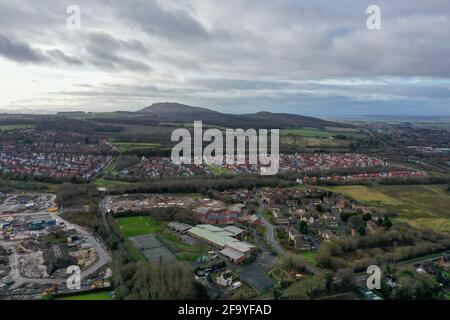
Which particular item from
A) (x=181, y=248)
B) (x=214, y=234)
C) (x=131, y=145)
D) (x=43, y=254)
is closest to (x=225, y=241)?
(x=214, y=234)

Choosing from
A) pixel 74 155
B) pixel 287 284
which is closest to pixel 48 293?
pixel 287 284

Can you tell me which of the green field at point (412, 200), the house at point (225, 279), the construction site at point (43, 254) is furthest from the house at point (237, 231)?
the green field at point (412, 200)

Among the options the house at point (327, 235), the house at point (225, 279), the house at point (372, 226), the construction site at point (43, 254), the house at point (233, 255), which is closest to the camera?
the construction site at point (43, 254)

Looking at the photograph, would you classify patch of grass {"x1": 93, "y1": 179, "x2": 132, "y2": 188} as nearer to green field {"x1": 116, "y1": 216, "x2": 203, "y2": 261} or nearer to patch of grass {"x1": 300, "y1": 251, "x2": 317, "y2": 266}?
green field {"x1": 116, "y1": 216, "x2": 203, "y2": 261}

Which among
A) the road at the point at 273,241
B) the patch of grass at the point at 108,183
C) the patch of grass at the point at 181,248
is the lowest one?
the road at the point at 273,241

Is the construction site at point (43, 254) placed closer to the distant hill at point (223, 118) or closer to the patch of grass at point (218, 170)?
the patch of grass at point (218, 170)

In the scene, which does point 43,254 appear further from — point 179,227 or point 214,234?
point 214,234

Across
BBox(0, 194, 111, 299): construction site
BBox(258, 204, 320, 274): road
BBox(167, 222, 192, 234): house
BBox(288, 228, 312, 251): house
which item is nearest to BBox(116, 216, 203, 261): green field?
BBox(167, 222, 192, 234): house
